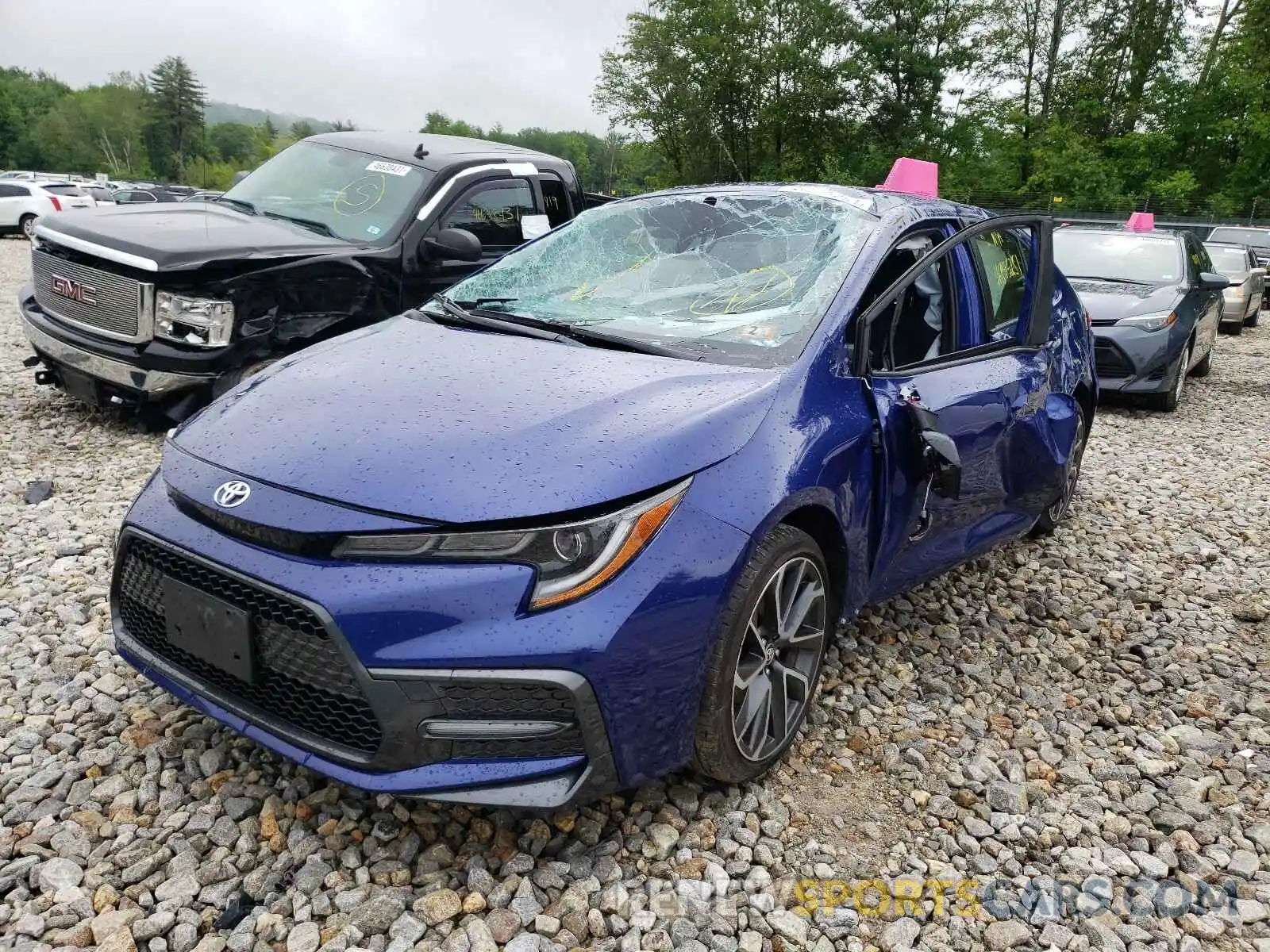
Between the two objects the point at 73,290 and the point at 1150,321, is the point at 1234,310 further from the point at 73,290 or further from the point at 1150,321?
the point at 73,290

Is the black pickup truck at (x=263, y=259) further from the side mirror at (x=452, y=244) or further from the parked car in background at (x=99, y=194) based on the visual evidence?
the parked car in background at (x=99, y=194)

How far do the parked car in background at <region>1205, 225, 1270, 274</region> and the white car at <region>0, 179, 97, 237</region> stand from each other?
1051 inches

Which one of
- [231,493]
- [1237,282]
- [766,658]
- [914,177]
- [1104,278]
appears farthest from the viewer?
[1237,282]

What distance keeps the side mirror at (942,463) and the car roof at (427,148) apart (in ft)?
12.6

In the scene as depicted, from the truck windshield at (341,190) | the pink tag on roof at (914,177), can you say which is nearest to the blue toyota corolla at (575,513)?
the pink tag on roof at (914,177)

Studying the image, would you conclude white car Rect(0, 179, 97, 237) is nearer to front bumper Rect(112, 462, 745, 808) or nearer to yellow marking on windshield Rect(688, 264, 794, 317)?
yellow marking on windshield Rect(688, 264, 794, 317)

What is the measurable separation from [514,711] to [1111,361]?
729 cm

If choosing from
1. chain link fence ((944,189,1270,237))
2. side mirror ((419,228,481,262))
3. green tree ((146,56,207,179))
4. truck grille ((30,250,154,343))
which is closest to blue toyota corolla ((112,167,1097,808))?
side mirror ((419,228,481,262))

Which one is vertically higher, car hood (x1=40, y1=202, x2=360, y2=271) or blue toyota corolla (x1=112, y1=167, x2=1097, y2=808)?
car hood (x1=40, y1=202, x2=360, y2=271)

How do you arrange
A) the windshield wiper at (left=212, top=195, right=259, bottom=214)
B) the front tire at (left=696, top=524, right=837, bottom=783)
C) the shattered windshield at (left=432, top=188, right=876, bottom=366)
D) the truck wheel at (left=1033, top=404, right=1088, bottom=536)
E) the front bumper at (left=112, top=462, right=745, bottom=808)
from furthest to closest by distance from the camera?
1. the windshield wiper at (left=212, top=195, right=259, bottom=214)
2. the truck wheel at (left=1033, top=404, right=1088, bottom=536)
3. the shattered windshield at (left=432, top=188, right=876, bottom=366)
4. the front tire at (left=696, top=524, right=837, bottom=783)
5. the front bumper at (left=112, top=462, right=745, bottom=808)

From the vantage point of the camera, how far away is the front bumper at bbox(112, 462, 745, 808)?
1828mm

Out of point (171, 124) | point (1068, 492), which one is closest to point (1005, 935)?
point (1068, 492)

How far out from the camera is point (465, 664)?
5.98 feet

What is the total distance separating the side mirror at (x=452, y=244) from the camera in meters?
5.07
